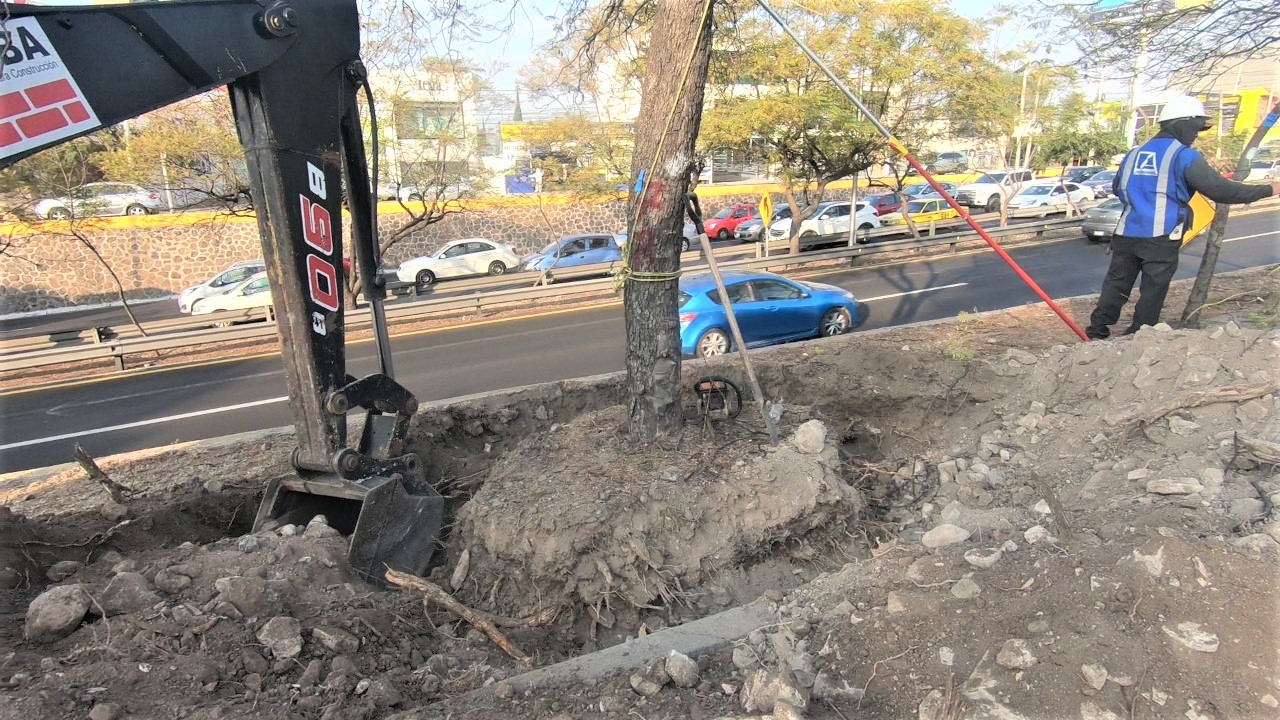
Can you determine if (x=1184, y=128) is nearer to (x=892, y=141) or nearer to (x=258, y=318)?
(x=892, y=141)

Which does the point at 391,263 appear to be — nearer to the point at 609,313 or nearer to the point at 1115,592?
the point at 609,313

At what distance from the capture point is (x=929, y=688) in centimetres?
279

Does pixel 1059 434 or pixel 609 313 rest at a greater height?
pixel 1059 434

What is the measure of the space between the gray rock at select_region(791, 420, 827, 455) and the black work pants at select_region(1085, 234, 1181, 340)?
4.13 meters

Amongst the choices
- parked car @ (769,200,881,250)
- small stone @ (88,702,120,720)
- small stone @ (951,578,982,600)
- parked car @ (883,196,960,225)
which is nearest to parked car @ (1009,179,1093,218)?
parked car @ (883,196,960,225)

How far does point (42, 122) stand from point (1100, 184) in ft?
130

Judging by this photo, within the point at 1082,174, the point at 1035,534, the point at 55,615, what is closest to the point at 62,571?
the point at 55,615

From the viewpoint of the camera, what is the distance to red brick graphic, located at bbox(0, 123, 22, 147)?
8.95 feet

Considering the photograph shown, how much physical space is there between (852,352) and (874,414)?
115 cm

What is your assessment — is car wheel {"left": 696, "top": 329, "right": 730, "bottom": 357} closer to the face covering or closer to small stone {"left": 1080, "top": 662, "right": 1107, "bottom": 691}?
the face covering

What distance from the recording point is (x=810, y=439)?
16.1ft

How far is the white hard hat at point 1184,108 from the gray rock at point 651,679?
23.2 feet

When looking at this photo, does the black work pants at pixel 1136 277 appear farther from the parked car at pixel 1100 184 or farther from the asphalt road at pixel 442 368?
the parked car at pixel 1100 184

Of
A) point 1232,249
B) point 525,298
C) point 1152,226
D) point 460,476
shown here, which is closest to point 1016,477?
point 1152,226
